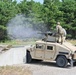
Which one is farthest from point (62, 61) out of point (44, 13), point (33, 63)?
point (44, 13)

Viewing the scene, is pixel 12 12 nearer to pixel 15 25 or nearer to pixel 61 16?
pixel 15 25

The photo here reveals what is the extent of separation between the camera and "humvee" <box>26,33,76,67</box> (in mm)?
18484

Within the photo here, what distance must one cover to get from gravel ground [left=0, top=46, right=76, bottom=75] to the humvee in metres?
0.46

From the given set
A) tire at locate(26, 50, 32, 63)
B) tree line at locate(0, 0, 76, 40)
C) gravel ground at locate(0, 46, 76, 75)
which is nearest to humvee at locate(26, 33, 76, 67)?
tire at locate(26, 50, 32, 63)

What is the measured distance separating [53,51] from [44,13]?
28.9m

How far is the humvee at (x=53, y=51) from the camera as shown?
60.6 feet

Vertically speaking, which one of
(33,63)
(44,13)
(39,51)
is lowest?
(33,63)

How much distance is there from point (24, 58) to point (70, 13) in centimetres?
2665

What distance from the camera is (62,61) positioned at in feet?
61.0

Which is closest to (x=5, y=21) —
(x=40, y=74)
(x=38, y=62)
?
(x=38, y=62)

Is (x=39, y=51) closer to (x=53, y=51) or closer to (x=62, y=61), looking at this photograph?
(x=53, y=51)

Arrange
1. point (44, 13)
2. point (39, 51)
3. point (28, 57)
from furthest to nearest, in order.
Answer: point (44, 13) < point (28, 57) < point (39, 51)

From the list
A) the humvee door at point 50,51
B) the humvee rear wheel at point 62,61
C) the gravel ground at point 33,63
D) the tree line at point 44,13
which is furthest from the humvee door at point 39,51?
the tree line at point 44,13

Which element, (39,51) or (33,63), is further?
(33,63)
